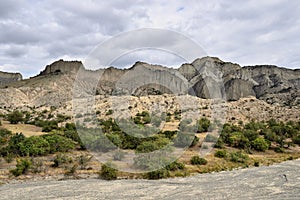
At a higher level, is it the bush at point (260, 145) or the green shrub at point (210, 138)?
the green shrub at point (210, 138)

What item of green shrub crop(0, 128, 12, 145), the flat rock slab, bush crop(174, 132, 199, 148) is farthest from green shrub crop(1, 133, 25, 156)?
bush crop(174, 132, 199, 148)

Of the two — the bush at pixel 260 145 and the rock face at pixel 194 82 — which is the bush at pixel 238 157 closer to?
the bush at pixel 260 145

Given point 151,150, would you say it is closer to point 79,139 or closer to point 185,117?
point 79,139

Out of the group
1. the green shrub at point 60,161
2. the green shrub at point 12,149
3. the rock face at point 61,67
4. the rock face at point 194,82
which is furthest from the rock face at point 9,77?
the green shrub at point 60,161

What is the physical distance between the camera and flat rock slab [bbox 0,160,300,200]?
14.4m

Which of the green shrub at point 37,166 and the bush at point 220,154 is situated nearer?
the green shrub at point 37,166

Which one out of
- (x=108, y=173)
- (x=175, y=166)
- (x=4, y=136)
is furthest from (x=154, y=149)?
(x=4, y=136)

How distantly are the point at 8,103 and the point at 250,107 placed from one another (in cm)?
5950

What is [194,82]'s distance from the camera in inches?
2872

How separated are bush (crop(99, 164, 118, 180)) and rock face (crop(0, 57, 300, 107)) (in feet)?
81.0

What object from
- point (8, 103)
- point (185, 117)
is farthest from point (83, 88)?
point (185, 117)

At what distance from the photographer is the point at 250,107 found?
55656mm

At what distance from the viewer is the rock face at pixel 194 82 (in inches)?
2618

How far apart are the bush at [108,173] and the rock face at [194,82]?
24.7 m
